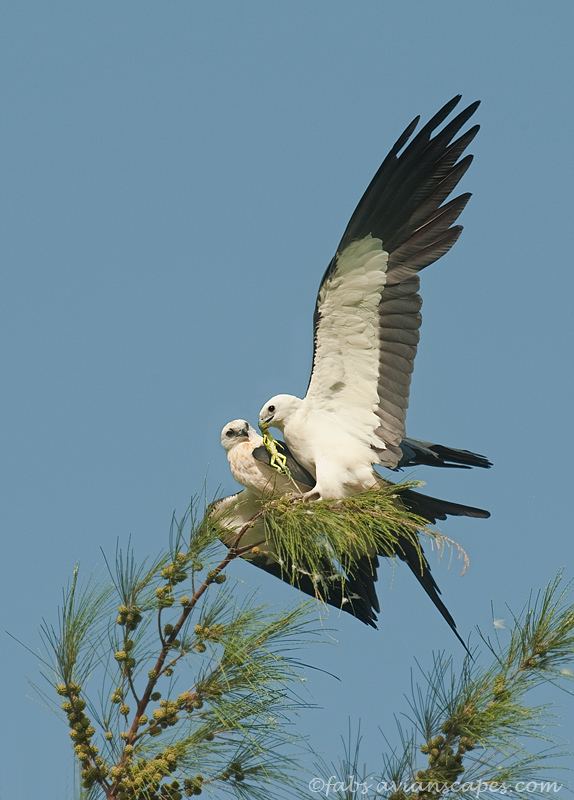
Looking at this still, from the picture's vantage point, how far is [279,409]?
353cm

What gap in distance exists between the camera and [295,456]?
142 inches

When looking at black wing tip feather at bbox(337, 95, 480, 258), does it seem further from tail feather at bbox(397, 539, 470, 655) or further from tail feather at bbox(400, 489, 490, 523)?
tail feather at bbox(397, 539, 470, 655)

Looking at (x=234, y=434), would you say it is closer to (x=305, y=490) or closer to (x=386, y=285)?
(x=305, y=490)

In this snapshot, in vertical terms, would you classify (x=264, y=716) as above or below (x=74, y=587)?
below

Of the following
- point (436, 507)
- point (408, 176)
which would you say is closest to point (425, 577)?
point (436, 507)

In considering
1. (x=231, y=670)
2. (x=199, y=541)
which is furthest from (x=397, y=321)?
(x=231, y=670)

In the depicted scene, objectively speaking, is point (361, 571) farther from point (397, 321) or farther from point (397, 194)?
point (397, 194)

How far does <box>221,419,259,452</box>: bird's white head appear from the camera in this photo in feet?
12.6

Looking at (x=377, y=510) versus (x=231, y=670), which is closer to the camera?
(x=231, y=670)

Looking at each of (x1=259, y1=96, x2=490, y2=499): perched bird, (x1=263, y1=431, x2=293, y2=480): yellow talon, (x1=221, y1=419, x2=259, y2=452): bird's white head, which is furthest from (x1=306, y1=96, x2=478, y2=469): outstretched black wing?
(x1=221, y1=419, x2=259, y2=452): bird's white head

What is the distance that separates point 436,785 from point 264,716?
49 cm

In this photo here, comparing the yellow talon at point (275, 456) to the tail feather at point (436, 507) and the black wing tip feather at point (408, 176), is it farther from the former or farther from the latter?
the black wing tip feather at point (408, 176)

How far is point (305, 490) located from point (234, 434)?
0.41 meters

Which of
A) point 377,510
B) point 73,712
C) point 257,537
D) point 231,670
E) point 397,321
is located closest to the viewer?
point 73,712
